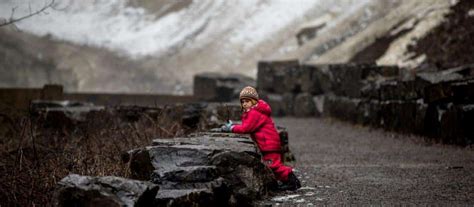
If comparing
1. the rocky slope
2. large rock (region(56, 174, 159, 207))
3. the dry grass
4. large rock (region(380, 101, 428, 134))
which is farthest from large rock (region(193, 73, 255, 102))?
large rock (region(56, 174, 159, 207))

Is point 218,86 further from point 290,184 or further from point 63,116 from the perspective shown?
point 290,184

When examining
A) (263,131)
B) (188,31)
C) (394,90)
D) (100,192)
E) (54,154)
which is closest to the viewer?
(100,192)

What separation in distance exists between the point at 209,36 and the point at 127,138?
34.9 meters

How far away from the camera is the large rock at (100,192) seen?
4.31 m

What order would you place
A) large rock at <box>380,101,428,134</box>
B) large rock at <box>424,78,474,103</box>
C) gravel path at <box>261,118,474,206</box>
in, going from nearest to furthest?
gravel path at <box>261,118,474,206</box>
large rock at <box>424,78,474,103</box>
large rock at <box>380,101,428,134</box>

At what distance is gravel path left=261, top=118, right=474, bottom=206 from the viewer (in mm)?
5809

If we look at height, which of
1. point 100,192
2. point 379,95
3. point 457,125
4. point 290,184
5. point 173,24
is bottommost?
point 290,184

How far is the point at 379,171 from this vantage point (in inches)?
297

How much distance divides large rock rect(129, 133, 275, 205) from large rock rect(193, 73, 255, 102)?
47.9ft

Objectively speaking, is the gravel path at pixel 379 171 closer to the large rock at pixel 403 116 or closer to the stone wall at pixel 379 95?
the large rock at pixel 403 116

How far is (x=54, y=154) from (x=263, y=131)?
102 inches

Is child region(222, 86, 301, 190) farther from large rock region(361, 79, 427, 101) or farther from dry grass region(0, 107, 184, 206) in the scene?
large rock region(361, 79, 427, 101)

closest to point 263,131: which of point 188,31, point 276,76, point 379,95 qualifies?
point 379,95

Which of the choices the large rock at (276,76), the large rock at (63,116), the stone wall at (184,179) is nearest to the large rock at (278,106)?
the large rock at (276,76)
